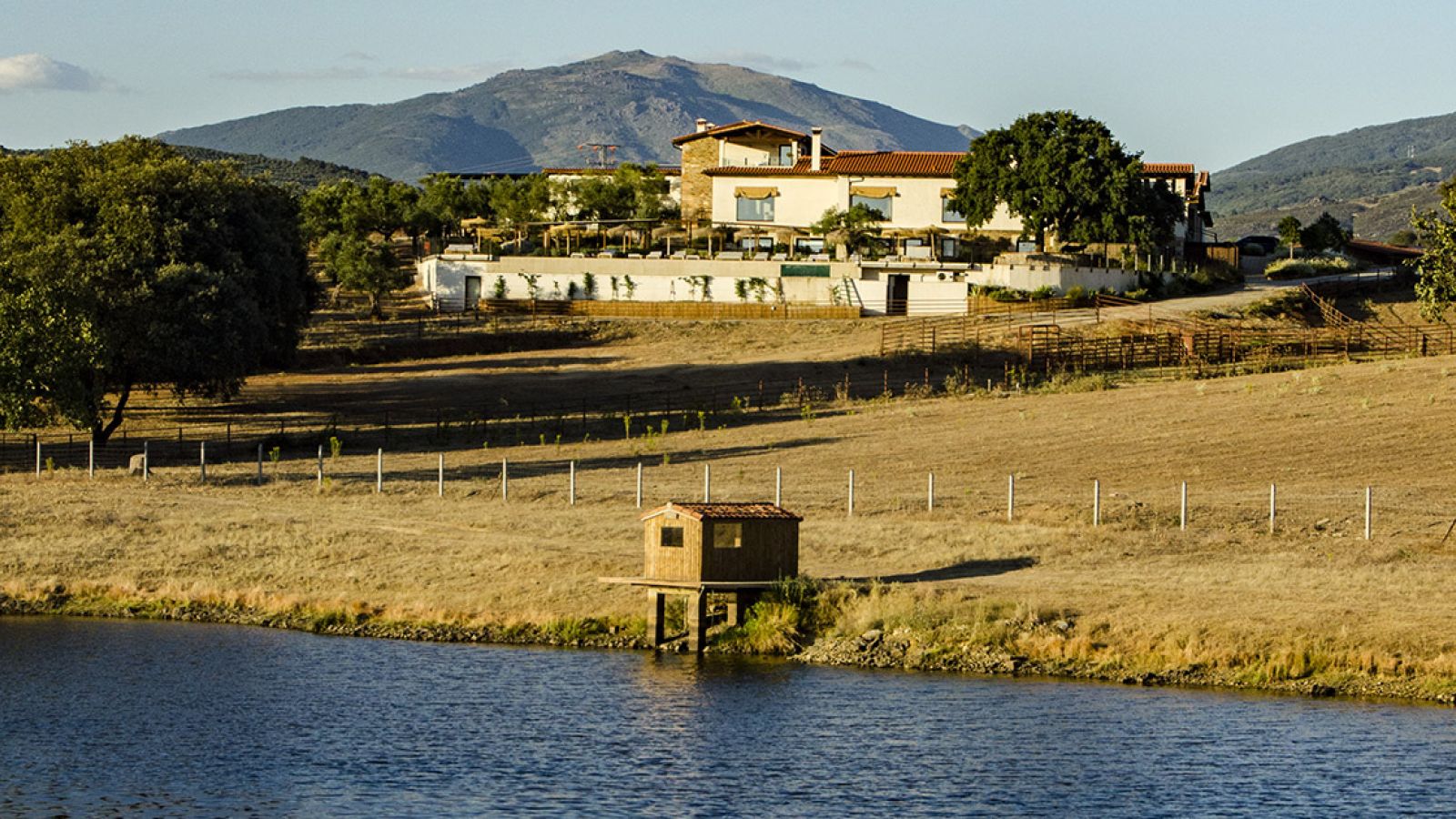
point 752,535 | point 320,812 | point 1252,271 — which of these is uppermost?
point 1252,271

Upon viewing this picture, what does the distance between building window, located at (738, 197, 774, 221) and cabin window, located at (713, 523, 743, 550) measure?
289 feet

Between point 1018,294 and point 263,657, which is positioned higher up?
point 1018,294

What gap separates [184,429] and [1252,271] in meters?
91.3

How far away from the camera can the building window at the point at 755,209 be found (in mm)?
136000

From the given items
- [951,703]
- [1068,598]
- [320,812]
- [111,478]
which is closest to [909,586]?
[1068,598]

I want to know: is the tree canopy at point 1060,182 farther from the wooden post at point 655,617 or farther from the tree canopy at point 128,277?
the wooden post at point 655,617

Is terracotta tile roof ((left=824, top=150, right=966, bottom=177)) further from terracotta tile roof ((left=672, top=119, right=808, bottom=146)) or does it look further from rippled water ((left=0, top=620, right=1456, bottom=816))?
rippled water ((left=0, top=620, right=1456, bottom=816))

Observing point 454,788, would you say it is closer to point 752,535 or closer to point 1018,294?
point 752,535

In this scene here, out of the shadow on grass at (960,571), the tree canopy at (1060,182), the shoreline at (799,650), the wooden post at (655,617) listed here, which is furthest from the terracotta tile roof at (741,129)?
the wooden post at (655,617)

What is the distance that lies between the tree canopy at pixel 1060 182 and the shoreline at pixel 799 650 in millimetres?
73189

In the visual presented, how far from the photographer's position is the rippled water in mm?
36375

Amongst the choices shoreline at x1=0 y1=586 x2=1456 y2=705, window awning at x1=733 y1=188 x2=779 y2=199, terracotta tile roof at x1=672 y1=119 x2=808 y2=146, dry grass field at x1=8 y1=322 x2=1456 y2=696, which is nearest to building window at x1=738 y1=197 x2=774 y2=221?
window awning at x1=733 y1=188 x2=779 y2=199

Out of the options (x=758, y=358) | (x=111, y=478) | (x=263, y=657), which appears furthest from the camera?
(x=758, y=358)

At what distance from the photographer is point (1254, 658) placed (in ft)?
150
